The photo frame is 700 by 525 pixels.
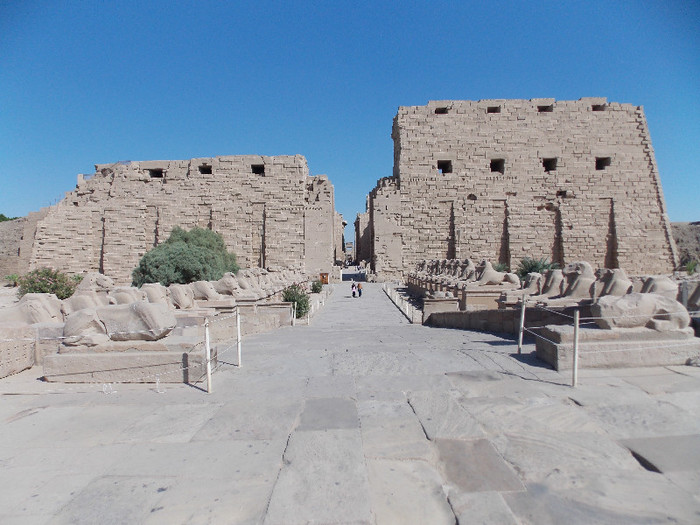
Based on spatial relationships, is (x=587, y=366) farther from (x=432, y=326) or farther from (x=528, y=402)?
(x=432, y=326)

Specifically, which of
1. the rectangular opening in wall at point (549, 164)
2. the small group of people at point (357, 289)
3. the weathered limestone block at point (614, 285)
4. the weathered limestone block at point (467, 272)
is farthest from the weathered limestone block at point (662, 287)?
the rectangular opening in wall at point (549, 164)

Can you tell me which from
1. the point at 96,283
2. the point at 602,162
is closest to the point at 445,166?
the point at 602,162

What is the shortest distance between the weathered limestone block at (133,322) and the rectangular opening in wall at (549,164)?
2431cm

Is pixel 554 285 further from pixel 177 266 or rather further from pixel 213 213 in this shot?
pixel 213 213

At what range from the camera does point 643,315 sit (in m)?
4.18

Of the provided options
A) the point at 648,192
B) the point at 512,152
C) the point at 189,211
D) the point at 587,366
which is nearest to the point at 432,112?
the point at 512,152

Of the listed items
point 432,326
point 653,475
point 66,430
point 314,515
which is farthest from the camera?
point 432,326

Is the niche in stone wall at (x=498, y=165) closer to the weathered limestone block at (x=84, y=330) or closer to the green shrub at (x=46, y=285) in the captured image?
the green shrub at (x=46, y=285)

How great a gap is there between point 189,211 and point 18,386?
20.9 meters

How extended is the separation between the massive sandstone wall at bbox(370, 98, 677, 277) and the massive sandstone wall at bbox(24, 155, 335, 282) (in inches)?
168

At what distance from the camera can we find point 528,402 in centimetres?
325

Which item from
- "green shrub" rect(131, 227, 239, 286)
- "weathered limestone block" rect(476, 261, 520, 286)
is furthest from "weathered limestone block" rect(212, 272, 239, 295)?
"green shrub" rect(131, 227, 239, 286)

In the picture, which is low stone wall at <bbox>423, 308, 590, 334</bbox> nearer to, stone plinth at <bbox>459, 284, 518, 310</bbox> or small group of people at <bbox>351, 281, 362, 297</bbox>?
stone plinth at <bbox>459, 284, 518, 310</bbox>

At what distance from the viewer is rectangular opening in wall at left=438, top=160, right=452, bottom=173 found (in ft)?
76.3
